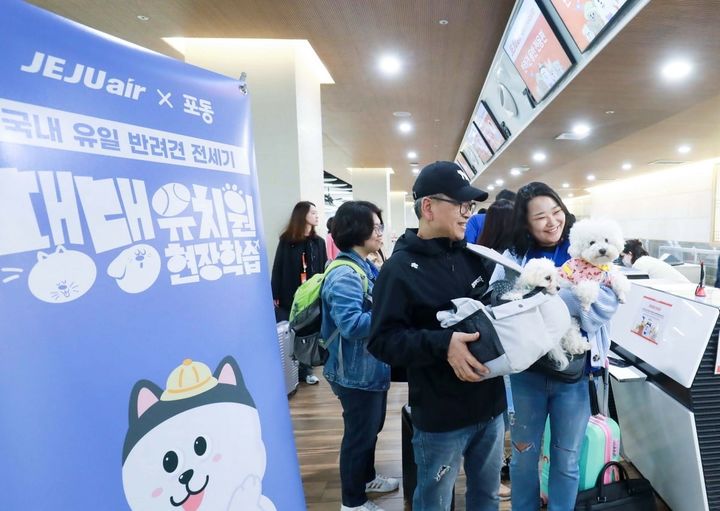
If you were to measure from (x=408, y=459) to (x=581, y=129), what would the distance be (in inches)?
192

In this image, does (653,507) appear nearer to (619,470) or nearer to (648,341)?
(619,470)

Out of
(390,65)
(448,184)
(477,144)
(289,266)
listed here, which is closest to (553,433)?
(448,184)

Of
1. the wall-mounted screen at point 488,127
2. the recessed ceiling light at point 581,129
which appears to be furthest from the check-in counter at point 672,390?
the wall-mounted screen at point 488,127

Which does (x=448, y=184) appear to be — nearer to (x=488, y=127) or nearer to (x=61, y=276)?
(x=61, y=276)

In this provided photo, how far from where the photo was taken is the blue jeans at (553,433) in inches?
60.7

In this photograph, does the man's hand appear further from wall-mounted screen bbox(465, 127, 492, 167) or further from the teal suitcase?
wall-mounted screen bbox(465, 127, 492, 167)

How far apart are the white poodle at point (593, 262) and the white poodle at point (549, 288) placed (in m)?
0.14

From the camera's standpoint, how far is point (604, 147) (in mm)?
6441

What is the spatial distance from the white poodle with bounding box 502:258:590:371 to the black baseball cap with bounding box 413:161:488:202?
36 centimetres

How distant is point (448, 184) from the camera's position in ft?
3.95

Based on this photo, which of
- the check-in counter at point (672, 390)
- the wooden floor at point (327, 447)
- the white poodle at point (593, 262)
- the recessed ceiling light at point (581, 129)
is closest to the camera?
the white poodle at point (593, 262)

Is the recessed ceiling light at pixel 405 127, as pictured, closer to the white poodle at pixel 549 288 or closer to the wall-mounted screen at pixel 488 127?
the wall-mounted screen at pixel 488 127

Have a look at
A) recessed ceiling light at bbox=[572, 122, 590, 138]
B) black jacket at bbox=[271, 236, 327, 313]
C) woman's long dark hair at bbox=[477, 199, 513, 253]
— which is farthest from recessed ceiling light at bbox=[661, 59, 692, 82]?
black jacket at bbox=[271, 236, 327, 313]

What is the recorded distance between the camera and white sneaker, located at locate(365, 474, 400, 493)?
7.25ft
